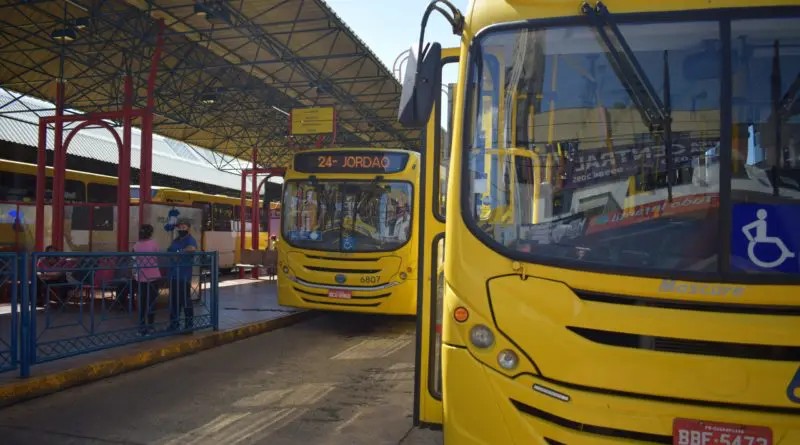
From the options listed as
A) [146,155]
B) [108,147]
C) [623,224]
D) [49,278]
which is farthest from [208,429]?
[108,147]

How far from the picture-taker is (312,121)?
728 inches

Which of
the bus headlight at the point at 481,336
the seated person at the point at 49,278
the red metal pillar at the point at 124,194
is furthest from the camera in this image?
the red metal pillar at the point at 124,194

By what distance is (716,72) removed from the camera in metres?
3.08

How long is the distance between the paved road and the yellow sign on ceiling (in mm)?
10742

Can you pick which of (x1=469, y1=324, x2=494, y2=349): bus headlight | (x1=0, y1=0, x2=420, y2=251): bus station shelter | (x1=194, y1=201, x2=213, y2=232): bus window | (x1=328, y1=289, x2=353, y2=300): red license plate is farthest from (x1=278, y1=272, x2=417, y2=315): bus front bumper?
(x1=194, y1=201, x2=213, y2=232): bus window

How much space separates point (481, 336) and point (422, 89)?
1.49 meters

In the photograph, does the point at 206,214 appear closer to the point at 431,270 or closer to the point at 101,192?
the point at 101,192

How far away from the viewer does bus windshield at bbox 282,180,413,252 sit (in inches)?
390

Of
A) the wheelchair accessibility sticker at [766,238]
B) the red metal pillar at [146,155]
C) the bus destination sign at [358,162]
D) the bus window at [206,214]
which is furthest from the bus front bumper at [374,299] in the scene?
the bus window at [206,214]

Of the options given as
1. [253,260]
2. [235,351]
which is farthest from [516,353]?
[253,260]

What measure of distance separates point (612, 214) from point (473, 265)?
776 mm

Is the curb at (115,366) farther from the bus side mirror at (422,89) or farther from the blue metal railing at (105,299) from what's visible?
the bus side mirror at (422,89)

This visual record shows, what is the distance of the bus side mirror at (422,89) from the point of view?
139 inches

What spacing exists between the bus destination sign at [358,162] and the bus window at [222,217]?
44.9ft
